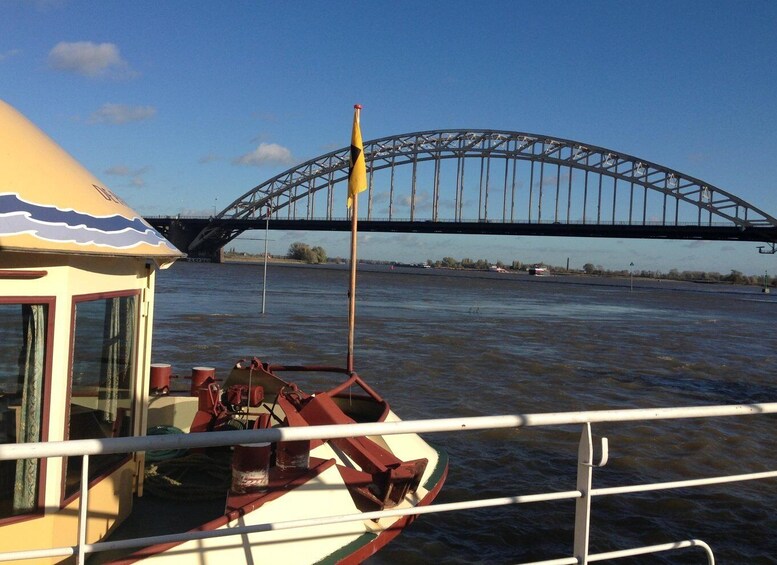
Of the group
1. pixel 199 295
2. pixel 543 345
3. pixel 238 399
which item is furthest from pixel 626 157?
pixel 238 399

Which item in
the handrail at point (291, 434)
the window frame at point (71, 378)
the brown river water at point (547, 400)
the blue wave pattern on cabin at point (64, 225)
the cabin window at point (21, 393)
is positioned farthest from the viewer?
the brown river water at point (547, 400)

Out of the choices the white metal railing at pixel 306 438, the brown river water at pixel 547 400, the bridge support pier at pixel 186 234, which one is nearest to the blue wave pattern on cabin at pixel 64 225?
the white metal railing at pixel 306 438

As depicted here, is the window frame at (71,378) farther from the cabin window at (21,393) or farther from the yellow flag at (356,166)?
the yellow flag at (356,166)

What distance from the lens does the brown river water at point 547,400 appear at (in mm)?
6562

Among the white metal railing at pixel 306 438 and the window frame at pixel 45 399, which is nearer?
the white metal railing at pixel 306 438

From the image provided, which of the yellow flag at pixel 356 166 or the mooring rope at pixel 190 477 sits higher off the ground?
the yellow flag at pixel 356 166

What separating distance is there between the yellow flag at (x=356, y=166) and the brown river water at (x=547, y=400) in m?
3.51

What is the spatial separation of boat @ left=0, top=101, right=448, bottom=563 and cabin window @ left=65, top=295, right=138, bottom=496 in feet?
0.04

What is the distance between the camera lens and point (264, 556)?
3908 mm

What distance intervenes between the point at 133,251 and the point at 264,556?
1879mm

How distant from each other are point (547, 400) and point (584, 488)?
32.9 feet

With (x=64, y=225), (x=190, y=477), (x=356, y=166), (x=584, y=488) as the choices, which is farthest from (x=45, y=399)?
(x=356, y=166)

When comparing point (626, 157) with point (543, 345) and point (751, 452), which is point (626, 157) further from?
point (751, 452)

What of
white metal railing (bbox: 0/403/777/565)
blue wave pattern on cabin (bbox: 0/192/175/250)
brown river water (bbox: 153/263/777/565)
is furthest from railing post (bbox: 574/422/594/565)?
brown river water (bbox: 153/263/777/565)
